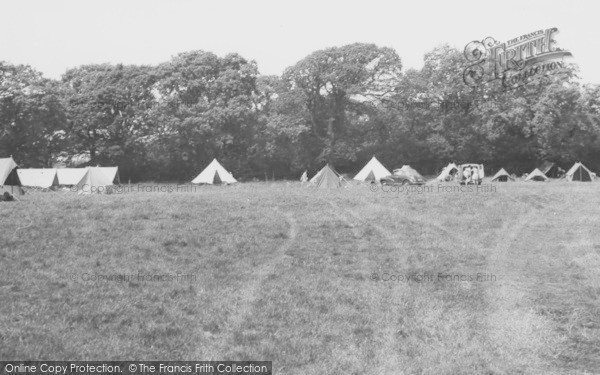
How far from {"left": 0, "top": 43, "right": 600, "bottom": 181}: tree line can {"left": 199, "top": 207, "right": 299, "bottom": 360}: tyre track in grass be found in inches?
1664

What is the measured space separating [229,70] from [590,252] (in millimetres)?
48335

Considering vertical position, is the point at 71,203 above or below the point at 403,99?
below

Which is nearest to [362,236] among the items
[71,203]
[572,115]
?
[71,203]

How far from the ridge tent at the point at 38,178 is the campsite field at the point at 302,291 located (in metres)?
28.1

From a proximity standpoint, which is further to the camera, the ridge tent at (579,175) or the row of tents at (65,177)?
the ridge tent at (579,175)

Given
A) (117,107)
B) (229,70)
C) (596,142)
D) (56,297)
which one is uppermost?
(229,70)

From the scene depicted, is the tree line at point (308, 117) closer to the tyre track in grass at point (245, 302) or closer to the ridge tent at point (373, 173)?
the ridge tent at point (373, 173)

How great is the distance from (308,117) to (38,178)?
2883 cm

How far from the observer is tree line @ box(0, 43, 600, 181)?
190 feet

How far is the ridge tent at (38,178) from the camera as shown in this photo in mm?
46812

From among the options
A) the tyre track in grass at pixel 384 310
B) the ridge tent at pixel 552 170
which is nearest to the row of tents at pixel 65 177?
the tyre track in grass at pixel 384 310

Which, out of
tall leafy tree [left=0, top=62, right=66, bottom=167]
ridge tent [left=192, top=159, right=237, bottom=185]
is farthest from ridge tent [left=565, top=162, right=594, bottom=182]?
tall leafy tree [left=0, top=62, right=66, bottom=167]

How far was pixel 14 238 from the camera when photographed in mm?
14602

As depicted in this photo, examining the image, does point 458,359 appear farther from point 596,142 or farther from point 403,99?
point 596,142
